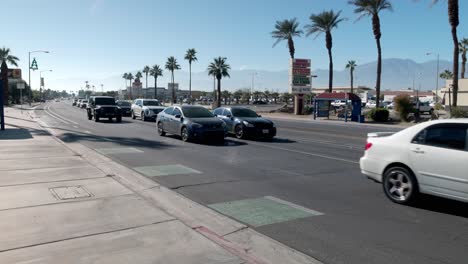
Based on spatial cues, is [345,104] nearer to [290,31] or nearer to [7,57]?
[290,31]

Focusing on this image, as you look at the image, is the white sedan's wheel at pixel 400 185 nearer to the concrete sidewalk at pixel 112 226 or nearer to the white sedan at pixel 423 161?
the white sedan at pixel 423 161

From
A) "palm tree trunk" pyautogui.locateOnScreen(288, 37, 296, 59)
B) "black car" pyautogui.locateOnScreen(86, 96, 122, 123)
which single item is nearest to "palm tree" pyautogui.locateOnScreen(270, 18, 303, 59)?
"palm tree trunk" pyautogui.locateOnScreen(288, 37, 296, 59)

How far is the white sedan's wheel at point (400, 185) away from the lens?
6984 mm

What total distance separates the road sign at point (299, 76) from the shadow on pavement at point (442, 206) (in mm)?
41780

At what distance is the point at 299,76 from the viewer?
4934cm

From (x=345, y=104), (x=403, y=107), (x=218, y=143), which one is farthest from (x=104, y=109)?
(x=403, y=107)

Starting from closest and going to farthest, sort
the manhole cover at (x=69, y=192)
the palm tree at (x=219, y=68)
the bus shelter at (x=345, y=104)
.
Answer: the manhole cover at (x=69, y=192), the bus shelter at (x=345, y=104), the palm tree at (x=219, y=68)

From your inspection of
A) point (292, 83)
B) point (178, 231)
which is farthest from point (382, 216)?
point (292, 83)

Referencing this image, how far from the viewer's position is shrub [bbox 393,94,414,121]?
120ft

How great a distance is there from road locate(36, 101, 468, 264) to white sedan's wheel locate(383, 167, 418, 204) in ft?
0.53

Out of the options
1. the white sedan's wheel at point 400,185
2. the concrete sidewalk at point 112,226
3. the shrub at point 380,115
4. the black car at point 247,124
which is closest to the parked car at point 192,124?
the black car at point 247,124

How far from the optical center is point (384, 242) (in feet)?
17.6

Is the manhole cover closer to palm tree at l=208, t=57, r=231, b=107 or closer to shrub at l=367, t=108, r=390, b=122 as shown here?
shrub at l=367, t=108, r=390, b=122

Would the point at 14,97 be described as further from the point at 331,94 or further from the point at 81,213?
the point at 81,213
